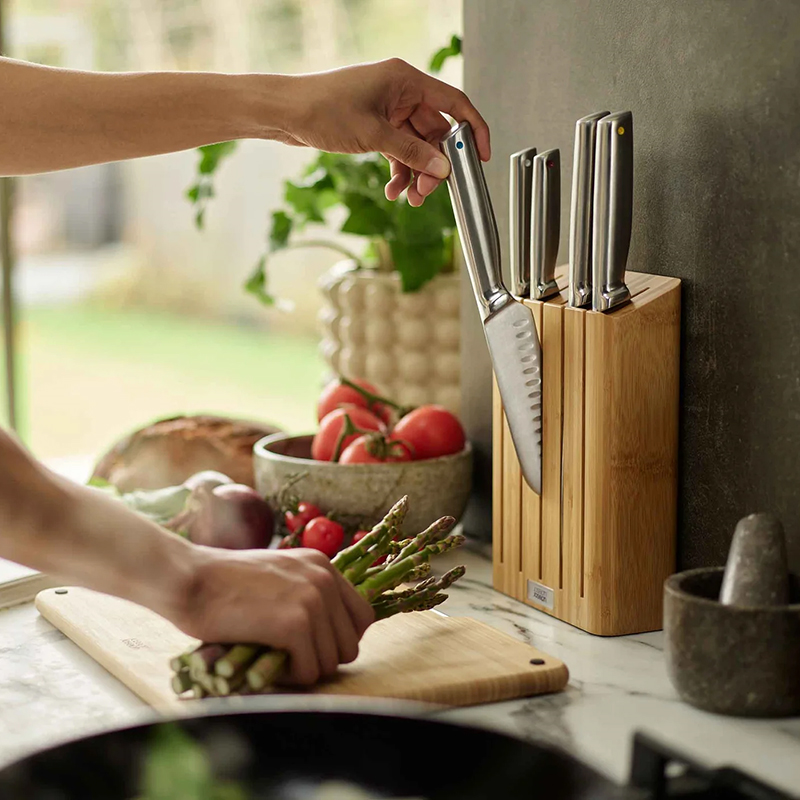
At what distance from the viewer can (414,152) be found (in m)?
1.15

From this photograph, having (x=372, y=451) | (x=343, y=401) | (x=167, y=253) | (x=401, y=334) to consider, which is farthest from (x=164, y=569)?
(x=167, y=253)

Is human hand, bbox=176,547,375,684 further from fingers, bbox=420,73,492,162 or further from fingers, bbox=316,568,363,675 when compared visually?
fingers, bbox=420,73,492,162

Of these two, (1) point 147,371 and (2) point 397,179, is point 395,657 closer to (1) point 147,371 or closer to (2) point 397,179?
(2) point 397,179

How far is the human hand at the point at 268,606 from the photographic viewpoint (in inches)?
33.4

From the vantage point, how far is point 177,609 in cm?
85

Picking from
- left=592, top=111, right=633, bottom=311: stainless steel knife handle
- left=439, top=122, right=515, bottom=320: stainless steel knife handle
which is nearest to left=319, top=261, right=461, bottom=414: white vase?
left=439, top=122, right=515, bottom=320: stainless steel knife handle

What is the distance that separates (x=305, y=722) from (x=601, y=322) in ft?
1.50

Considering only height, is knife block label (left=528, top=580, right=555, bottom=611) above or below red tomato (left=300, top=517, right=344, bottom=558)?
below

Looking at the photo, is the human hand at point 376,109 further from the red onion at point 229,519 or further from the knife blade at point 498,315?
the red onion at point 229,519

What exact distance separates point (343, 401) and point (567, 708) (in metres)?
0.69

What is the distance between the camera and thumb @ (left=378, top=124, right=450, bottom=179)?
114 cm

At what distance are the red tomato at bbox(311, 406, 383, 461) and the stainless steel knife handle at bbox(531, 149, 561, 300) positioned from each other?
14.3 inches

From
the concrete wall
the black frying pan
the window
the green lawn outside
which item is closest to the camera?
the black frying pan

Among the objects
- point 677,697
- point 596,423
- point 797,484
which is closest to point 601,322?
point 596,423
